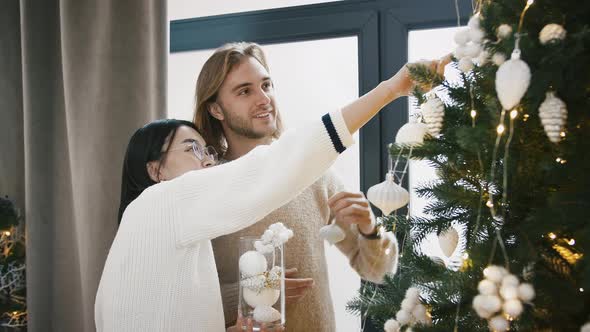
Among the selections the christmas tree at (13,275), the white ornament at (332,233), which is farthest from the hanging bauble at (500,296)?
the christmas tree at (13,275)

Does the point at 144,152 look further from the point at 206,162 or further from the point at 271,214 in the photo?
the point at 271,214

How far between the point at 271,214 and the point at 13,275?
107cm

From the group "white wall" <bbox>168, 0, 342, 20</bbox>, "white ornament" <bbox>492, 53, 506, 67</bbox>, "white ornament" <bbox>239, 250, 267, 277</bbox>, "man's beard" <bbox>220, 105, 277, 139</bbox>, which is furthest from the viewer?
"white wall" <bbox>168, 0, 342, 20</bbox>

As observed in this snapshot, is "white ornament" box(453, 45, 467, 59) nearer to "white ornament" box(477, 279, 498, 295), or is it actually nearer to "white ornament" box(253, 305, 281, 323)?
"white ornament" box(477, 279, 498, 295)

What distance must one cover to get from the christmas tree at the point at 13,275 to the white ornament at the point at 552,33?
6.70 feet

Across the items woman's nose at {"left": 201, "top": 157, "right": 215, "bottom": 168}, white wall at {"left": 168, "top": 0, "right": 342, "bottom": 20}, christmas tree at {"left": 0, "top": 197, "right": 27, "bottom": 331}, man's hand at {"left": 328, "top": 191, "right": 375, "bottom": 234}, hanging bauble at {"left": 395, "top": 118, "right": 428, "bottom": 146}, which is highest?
white wall at {"left": 168, "top": 0, "right": 342, "bottom": 20}

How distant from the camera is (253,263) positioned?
4.99 feet

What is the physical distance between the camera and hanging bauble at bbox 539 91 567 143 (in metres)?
0.85

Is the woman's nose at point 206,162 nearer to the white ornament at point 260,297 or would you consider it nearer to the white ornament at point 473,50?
the white ornament at point 260,297

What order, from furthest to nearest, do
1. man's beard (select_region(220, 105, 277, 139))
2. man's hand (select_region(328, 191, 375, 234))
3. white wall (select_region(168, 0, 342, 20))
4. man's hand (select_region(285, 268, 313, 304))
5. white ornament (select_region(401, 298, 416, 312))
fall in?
white wall (select_region(168, 0, 342, 20)) → man's beard (select_region(220, 105, 277, 139)) → man's hand (select_region(285, 268, 313, 304)) → man's hand (select_region(328, 191, 375, 234)) → white ornament (select_region(401, 298, 416, 312))

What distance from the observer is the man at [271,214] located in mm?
1920

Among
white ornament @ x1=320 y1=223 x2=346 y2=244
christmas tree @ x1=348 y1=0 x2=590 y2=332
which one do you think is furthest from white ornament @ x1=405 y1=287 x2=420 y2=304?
white ornament @ x1=320 y1=223 x2=346 y2=244

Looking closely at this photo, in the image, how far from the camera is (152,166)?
1.68 meters

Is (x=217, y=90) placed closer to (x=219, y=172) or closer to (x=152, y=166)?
(x=152, y=166)
